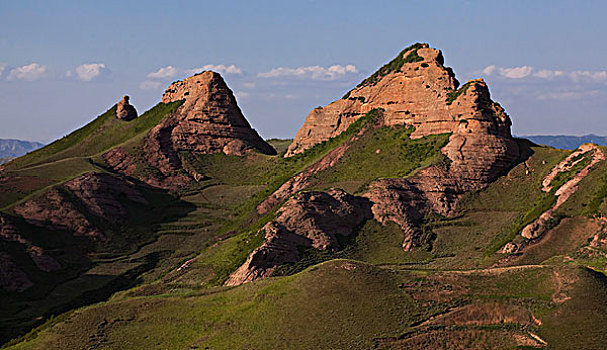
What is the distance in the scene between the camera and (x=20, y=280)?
268ft

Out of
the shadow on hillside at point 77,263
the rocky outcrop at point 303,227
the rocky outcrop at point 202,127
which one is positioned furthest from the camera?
the rocky outcrop at point 202,127

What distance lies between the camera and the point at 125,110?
15125 cm

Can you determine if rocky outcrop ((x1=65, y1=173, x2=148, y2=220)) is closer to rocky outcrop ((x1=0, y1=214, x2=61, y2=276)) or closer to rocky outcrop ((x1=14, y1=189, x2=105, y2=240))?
rocky outcrop ((x1=14, y1=189, x2=105, y2=240))

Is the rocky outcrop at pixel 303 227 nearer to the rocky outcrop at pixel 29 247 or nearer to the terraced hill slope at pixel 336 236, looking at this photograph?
the terraced hill slope at pixel 336 236

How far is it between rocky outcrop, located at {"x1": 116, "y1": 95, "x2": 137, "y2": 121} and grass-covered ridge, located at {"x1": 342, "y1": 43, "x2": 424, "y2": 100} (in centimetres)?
5204

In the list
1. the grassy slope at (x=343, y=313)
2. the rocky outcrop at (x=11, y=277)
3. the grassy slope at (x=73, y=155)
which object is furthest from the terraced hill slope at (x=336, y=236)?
the grassy slope at (x=73, y=155)

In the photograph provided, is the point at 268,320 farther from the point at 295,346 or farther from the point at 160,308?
the point at 160,308

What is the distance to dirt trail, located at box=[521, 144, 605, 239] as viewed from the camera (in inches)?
3061

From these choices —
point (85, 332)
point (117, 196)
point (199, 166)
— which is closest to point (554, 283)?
point (85, 332)

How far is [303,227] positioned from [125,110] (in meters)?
81.6

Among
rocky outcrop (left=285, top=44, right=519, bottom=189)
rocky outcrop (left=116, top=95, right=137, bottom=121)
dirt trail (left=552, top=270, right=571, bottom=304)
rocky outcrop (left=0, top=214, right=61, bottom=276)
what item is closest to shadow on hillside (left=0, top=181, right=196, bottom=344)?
rocky outcrop (left=0, top=214, right=61, bottom=276)

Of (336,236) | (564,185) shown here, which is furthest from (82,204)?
(564,185)

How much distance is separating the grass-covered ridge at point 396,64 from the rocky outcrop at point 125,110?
171 ft

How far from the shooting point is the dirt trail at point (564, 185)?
255 ft
